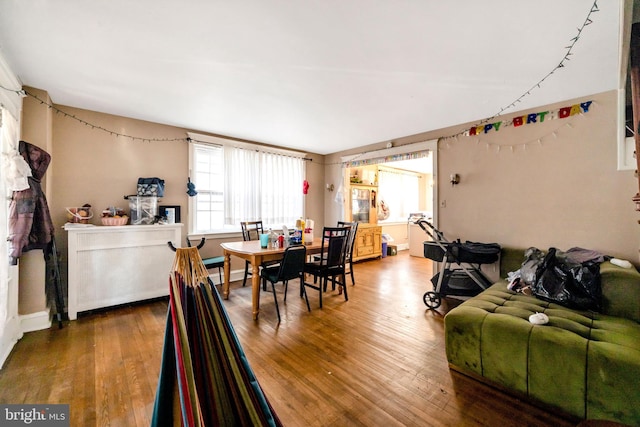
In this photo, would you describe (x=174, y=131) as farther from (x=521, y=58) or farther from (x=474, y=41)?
(x=521, y=58)

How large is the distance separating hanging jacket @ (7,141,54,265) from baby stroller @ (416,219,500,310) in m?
3.93

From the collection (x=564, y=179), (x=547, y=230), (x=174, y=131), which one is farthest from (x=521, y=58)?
(x=174, y=131)

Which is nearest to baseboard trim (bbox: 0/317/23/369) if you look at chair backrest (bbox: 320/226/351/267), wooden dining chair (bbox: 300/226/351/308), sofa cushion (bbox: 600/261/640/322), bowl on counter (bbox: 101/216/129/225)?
bowl on counter (bbox: 101/216/129/225)

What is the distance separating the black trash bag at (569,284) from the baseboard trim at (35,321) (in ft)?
15.6

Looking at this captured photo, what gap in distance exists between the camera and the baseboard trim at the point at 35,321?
2504mm

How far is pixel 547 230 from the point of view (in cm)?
298

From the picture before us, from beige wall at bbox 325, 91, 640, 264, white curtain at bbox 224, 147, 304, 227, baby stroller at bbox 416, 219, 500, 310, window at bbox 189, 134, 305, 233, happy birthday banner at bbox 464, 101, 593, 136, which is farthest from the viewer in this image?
white curtain at bbox 224, 147, 304, 227

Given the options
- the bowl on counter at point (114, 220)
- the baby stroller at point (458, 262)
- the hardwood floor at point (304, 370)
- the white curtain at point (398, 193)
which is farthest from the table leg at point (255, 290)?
the white curtain at point (398, 193)

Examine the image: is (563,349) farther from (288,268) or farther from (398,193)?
(398,193)

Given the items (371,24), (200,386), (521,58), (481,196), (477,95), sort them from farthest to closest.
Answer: (481,196), (477,95), (521,58), (371,24), (200,386)

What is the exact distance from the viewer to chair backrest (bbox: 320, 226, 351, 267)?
3.15 metres

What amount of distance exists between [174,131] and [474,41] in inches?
151

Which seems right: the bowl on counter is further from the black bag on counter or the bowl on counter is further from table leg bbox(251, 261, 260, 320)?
table leg bbox(251, 261, 260, 320)

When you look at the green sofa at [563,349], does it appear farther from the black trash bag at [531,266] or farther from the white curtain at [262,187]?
the white curtain at [262,187]
